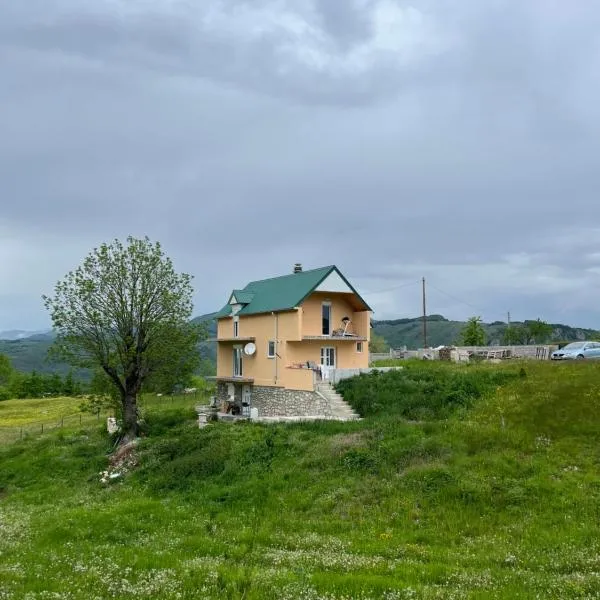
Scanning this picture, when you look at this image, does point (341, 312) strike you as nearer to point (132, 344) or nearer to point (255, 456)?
point (132, 344)

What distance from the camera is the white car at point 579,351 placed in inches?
1796

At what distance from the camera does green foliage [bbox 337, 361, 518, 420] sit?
101ft

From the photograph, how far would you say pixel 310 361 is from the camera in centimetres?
4056

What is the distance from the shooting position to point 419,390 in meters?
33.4

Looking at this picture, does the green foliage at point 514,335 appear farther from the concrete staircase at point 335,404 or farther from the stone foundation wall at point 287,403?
the concrete staircase at point 335,404

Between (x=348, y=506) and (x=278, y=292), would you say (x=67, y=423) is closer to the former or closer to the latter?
(x=278, y=292)

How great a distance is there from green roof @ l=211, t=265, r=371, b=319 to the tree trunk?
11756 millimetres

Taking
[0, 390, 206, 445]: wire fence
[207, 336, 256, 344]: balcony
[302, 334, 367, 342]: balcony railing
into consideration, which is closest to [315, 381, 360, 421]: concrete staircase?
[302, 334, 367, 342]: balcony railing

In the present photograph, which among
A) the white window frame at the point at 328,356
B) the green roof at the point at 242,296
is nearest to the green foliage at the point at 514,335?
the green roof at the point at 242,296

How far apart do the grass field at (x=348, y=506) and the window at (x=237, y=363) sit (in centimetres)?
1261

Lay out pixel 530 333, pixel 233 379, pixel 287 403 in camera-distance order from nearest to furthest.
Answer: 1. pixel 287 403
2. pixel 233 379
3. pixel 530 333

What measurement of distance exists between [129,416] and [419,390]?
58.3 feet

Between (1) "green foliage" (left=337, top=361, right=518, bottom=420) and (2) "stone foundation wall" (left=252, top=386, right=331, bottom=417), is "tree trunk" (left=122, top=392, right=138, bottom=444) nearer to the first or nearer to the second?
(2) "stone foundation wall" (left=252, top=386, right=331, bottom=417)

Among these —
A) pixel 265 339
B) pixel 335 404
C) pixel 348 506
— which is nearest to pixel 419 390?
pixel 335 404
